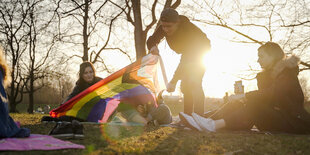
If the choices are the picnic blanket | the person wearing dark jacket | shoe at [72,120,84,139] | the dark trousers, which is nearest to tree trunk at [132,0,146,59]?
the person wearing dark jacket

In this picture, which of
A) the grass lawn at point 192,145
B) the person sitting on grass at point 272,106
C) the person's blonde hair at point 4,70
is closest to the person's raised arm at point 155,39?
the person sitting on grass at point 272,106

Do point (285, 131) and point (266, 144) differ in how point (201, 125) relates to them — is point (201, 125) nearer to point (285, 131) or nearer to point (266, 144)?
point (266, 144)

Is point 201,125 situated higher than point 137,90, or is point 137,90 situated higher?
point 137,90

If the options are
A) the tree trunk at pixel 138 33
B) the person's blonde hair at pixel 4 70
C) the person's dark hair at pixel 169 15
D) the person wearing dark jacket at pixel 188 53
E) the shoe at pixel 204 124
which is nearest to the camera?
the person's blonde hair at pixel 4 70

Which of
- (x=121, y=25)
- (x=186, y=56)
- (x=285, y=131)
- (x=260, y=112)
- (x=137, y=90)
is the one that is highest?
(x=121, y=25)

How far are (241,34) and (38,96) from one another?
129 ft

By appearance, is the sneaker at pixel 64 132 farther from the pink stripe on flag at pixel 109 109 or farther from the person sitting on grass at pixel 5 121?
the pink stripe on flag at pixel 109 109

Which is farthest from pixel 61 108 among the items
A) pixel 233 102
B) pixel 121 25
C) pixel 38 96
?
pixel 38 96

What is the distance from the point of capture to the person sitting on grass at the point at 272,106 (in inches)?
134

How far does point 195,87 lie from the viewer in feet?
13.8

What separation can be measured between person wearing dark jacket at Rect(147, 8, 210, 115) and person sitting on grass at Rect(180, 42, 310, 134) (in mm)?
607

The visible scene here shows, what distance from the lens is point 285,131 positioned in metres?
3.65

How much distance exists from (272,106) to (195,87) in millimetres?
1186

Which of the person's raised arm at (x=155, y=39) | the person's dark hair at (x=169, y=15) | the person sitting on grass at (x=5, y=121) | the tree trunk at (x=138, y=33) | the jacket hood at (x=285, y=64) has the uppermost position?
the tree trunk at (x=138, y=33)
